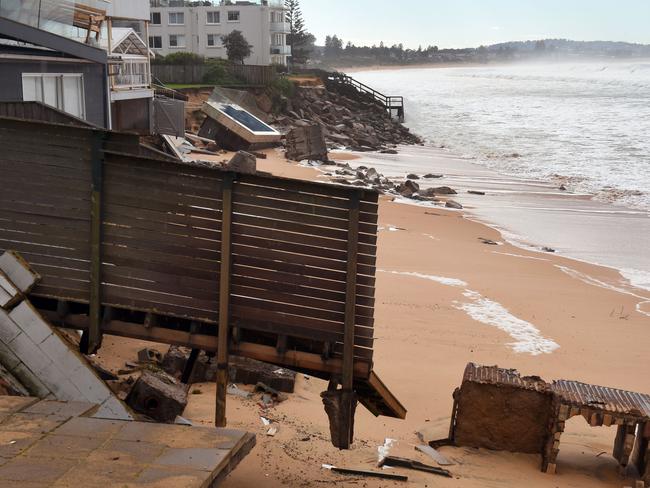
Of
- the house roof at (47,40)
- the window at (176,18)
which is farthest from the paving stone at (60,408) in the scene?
the window at (176,18)

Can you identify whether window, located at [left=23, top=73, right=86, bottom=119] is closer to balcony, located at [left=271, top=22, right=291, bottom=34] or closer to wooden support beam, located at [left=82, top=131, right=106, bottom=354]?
wooden support beam, located at [left=82, top=131, right=106, bottom=354]

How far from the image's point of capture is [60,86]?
45.9 ft

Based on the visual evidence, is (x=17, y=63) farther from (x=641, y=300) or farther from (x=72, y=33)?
(x=641, y=300)

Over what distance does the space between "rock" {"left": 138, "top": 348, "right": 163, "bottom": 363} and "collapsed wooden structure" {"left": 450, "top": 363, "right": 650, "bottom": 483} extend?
9.63 ft

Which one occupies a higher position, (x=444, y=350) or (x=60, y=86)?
(x=60, y=86)

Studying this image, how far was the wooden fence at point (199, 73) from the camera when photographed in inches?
1918

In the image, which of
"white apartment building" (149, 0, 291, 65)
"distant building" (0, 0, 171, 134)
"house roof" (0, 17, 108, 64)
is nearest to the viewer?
"house roof" (0, 17, 108, 64)

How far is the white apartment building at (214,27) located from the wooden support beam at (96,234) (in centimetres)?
6201

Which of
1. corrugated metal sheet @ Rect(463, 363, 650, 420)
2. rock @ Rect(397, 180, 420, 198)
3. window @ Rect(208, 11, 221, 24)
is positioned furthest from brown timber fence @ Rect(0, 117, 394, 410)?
window @ Rect(208, 11, 221, 24)

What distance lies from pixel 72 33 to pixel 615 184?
20.5 metres

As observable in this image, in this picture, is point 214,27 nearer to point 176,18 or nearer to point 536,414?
point 176,18

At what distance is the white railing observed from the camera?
20.8 m

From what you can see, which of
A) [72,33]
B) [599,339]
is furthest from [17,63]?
[599,339]

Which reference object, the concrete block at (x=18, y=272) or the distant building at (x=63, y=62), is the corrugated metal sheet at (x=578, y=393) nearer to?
the concrete block at (x=18, y=272)
